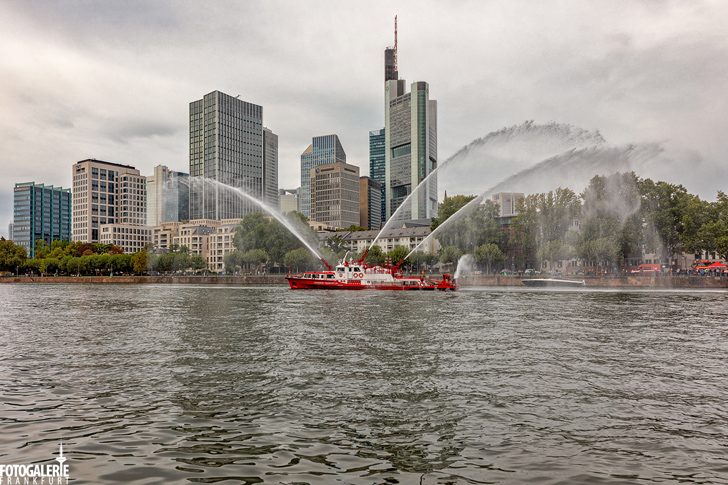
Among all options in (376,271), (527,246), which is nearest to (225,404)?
(376,271)

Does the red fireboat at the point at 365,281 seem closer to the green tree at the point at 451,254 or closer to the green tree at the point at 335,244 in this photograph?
the green tree at the point at 451,254

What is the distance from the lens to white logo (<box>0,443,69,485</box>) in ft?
29.3

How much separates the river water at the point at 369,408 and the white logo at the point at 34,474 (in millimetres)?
279

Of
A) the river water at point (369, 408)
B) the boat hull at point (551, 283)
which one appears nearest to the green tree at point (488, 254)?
the boat hull at point (551, 283)

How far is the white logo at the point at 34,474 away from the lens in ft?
29.3

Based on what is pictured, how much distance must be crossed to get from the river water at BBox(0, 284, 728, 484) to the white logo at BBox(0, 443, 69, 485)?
279mm

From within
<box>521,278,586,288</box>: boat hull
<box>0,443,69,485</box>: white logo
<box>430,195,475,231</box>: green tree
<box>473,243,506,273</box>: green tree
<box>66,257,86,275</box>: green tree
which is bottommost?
<box>521,278,586,288</box>: boat hull

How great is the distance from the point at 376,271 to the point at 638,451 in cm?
8277

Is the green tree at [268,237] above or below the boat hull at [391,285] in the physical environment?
above

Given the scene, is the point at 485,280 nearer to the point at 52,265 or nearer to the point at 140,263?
the point at 140,263

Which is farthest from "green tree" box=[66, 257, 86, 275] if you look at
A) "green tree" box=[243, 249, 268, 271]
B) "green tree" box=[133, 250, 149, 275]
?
"green tree" box=[243, 249, 268, 271]

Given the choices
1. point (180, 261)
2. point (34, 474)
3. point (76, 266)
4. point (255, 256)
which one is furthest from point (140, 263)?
point (34, 474)

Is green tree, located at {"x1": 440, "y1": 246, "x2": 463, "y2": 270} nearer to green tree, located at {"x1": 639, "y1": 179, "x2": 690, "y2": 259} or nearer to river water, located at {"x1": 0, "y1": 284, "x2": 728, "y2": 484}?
green tree, located at {"x1": 639, "y1": 179, "x2": 690, "y2": 259}

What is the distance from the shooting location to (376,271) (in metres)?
93.3
